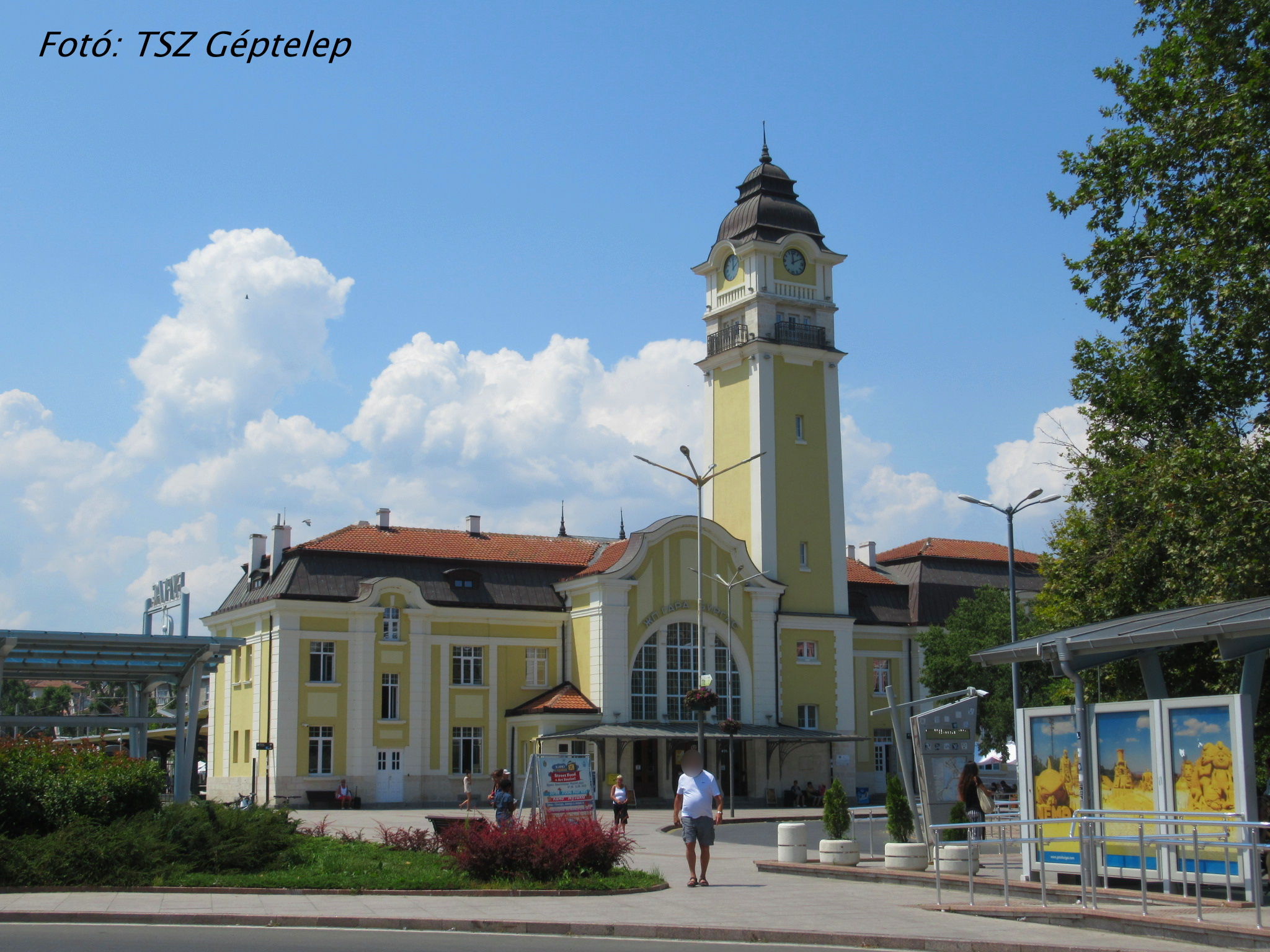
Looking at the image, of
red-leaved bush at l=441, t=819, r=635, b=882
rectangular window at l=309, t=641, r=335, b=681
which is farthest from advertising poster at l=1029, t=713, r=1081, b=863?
rectangular window at l=309, t=641, r=335, b=681

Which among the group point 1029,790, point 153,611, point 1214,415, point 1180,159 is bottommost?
point 1029,790

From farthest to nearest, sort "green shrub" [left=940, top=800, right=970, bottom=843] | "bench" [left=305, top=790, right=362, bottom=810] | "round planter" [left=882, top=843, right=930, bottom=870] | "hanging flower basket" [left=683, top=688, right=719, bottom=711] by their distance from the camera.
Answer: "bench" [left=305, top=790, right=362, bottom=810] < "hanging flower basket" [left=683, top=688, right=719, bottom=711] < "green shrub" [left=940, top=800, right=970, bottom=843] < "round planter" [left=882, top=843, right=930, bottom=870]

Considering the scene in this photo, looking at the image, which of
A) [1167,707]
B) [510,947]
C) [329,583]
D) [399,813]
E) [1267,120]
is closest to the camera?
[510,947]

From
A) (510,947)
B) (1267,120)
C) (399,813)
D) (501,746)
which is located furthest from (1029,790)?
(501,746)

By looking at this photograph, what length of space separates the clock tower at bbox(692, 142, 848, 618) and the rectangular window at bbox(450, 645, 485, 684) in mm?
12579

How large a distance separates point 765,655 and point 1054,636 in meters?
39.4

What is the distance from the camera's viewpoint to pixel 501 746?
51656mm

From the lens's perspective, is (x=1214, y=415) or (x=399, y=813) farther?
(x=399, y=813)

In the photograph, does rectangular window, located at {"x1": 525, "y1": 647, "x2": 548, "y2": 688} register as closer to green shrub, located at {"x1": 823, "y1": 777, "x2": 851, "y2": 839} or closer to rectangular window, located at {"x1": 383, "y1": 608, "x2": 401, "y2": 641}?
rectangular window, located at {"x1": 383, "y1": 608, "x2": 401, "y2": 641}

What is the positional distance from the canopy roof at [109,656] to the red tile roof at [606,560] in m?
28.7

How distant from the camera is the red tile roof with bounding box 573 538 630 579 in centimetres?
5247

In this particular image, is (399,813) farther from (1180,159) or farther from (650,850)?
(1180,159)

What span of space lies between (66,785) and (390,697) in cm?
3210

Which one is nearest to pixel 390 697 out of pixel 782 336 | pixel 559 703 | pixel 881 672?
pixel 559 703
